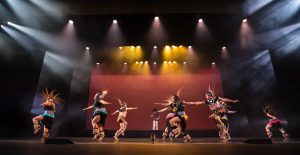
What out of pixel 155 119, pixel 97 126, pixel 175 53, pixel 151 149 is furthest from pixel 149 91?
pixel 151 149

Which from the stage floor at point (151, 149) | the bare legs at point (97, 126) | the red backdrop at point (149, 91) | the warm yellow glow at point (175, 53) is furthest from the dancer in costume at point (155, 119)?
the stage floor at point (151, 149)

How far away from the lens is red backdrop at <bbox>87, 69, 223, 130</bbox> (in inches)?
528

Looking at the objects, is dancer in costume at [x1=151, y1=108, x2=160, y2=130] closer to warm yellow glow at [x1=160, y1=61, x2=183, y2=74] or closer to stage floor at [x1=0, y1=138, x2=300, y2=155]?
warm yellow glow at [x1=160, y1=61, x2=183, y2=74]

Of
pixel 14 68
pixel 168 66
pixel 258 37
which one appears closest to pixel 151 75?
pixel 168 66

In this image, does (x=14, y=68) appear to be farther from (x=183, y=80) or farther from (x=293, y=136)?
(x=293, y=136)

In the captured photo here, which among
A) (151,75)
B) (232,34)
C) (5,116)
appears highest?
(232,34)

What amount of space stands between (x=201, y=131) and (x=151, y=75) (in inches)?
179

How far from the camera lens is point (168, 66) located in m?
14.1

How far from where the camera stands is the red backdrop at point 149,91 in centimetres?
1341

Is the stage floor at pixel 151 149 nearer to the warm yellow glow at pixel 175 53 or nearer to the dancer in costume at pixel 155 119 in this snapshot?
the dancer in costume at pixel 155 119

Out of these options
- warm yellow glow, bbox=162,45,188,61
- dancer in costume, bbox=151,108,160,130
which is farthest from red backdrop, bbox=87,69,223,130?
warm yellow glow, bbox=162,45,188,61

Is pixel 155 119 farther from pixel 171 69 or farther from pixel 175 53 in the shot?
pixel 175 53

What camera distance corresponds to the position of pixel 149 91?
45.2ft

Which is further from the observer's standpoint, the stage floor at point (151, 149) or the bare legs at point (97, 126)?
the bare legs at point (97, 126)
